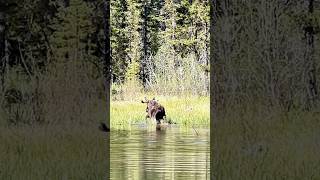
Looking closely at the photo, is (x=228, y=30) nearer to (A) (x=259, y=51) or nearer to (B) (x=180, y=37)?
(A) (x=259, y=51)

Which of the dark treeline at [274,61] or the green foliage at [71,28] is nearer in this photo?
the dark treeline at [274,61]

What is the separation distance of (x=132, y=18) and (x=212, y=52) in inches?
970

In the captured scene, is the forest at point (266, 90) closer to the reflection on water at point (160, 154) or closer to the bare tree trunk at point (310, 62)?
the bare tree trunk at point (310, 62)

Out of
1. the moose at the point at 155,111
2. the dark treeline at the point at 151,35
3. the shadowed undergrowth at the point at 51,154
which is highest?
the dark treeline at the point at 151,35

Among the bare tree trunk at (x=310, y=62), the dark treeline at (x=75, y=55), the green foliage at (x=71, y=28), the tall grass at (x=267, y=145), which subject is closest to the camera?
the tall grass at (x=267, y=145)

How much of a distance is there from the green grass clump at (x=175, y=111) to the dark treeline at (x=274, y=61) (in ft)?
3.98

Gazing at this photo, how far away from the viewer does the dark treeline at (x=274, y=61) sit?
16572 mm

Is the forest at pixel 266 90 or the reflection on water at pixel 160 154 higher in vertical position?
the forest at pixel 266 90

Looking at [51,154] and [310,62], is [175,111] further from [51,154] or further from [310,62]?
[51,154]

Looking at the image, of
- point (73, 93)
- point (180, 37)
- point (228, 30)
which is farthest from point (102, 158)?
point (180, 37)

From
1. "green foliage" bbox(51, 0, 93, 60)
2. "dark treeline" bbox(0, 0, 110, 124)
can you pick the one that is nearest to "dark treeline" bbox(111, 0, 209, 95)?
"green foliage" bbox(51, 0, 93, 60)

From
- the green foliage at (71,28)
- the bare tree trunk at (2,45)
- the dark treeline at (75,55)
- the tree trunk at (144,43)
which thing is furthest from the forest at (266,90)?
the tree trunk at (144,43)

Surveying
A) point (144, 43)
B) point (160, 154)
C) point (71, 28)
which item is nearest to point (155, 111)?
point (71, 28)

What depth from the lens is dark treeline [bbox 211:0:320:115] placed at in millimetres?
16572
